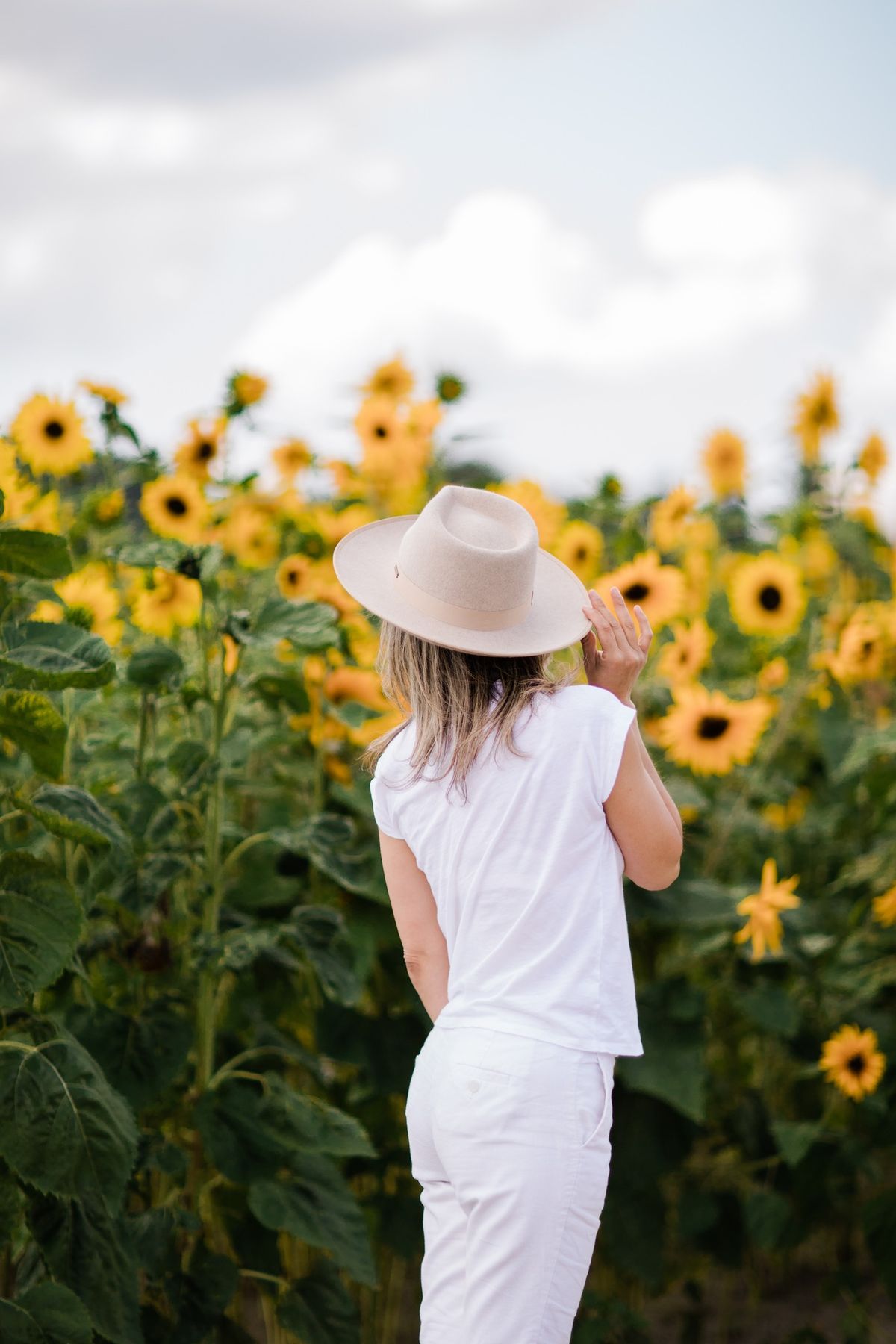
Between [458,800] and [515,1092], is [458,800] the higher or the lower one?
the higher one

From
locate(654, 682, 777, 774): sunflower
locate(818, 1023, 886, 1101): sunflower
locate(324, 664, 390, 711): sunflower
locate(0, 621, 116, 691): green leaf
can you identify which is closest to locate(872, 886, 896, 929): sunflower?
locate(818, 1023, 886, 1101): sunflower

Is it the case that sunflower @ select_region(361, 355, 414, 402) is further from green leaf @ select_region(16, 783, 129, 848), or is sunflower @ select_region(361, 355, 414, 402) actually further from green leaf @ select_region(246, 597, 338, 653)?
green leaf @ select_region(16, 783, 129, 848)

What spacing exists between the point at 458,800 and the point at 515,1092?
0.30m

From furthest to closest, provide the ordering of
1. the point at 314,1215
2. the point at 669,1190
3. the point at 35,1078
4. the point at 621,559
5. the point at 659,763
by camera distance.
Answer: the point at 621,559
the point at 669,1190
the point at 659,763
the point at 314,1215
the point at 35,1078

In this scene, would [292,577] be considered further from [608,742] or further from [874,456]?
[874,456]

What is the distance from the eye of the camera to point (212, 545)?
73.7 inches

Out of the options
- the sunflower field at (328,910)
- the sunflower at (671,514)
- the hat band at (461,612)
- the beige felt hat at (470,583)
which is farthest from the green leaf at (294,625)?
the sunflower at (671,514)

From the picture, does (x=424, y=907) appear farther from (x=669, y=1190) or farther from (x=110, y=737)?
(x=669, y=1190)

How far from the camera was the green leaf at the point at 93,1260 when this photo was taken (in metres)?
1.54

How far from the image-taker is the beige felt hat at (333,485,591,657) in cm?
144

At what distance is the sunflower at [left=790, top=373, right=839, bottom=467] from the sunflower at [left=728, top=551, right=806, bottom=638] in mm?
511

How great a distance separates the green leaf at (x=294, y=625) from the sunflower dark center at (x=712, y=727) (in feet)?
3.31

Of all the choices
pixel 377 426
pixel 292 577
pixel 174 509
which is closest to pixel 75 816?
pixel 292 577

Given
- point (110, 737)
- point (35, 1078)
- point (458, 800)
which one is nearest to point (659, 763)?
point (110, 737)
